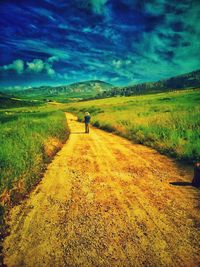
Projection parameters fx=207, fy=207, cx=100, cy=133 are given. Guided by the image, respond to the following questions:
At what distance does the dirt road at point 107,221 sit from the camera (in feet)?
12.4

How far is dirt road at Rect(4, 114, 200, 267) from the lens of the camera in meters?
3.79

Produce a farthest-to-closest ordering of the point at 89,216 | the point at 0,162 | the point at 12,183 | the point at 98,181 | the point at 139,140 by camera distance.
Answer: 1. the point at 139,140
2. the point at 98,181
3. the point at 0,162
4. the point at 12,183
5. the point at 89,216

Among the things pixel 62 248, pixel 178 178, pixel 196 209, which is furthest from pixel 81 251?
pixel 178 178

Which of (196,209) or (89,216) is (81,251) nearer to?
(89,216)

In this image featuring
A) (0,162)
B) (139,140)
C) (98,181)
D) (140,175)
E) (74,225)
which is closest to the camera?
(74,225)

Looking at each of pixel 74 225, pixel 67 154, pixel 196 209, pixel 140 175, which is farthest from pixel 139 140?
pixel 74 225

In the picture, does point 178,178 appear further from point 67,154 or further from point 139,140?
point 139,140

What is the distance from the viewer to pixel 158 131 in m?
15.5

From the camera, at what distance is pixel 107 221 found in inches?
192

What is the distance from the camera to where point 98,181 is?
7.38m

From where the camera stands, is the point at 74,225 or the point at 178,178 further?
the point at 178,178

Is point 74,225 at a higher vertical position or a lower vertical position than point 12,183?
lower

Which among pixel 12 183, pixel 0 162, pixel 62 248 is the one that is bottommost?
pixel 62 248

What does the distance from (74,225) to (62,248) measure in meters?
0.77
